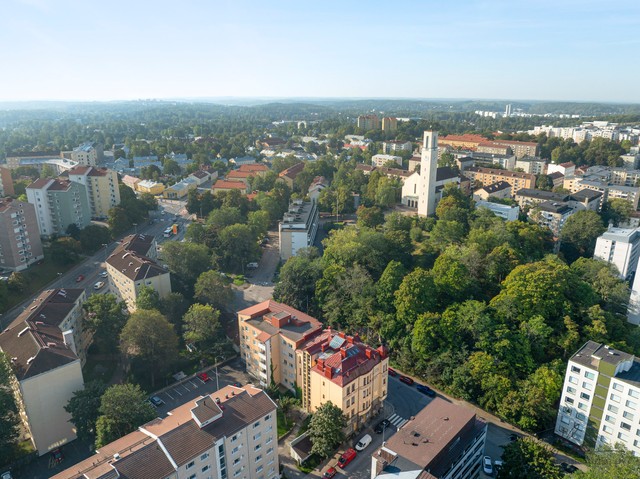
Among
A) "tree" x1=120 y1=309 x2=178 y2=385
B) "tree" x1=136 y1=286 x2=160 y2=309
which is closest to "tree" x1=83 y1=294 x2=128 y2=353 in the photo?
"tree" x1=136 y1=286 x2=160 y2=309

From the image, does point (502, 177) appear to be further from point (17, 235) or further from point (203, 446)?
point (17, 235)

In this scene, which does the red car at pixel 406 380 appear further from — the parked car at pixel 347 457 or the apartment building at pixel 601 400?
the apartment building at pixel 601 400

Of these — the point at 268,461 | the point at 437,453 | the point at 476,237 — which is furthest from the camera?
the point at 476,237

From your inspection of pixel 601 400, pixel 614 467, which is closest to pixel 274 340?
pixel 614 467

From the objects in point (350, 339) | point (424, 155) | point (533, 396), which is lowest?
point (533, 396)

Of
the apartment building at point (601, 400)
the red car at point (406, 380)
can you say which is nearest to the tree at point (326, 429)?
the red car at point (406, 380)

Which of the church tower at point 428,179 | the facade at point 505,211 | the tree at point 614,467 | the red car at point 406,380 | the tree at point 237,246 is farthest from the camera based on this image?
the church tower at point 428,179

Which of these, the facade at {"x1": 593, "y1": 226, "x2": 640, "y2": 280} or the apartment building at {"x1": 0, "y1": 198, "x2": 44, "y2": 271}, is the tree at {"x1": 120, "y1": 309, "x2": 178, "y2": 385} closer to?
the apartment building at {"x1": 0, "y1": 198, "x2": 44, "y2": 271}

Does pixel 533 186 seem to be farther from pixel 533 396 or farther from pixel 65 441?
pixel 65 441

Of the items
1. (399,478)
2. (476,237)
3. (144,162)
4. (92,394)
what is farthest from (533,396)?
(144,162)
